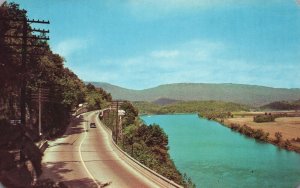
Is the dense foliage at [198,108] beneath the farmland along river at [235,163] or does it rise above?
above

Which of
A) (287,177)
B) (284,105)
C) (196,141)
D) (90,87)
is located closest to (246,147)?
(196,141)

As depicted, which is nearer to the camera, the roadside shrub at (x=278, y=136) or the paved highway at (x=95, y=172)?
the paved highway at (x=95, y=172)

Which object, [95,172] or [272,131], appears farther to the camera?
[272,131]

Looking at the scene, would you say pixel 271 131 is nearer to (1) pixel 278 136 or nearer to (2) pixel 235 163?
(1) pixel 278 136

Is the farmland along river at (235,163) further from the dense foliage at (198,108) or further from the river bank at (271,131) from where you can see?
the dense foliage at (198,108)

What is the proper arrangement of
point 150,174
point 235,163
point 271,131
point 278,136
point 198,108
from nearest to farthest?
point 150,174
point 235,163
point 278,136
point 271,131
point 198,108

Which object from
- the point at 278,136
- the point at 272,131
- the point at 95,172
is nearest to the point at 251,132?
the point at 272,131

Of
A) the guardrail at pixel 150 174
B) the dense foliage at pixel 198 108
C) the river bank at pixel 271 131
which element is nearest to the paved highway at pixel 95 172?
the guardrail at pixel 150 174

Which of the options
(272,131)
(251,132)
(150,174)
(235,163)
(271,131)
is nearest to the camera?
(150,174)

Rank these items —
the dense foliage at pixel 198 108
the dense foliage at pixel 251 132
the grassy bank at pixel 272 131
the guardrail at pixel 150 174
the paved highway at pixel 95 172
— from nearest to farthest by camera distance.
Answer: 1. the paved highway at pixel 95 172
2. the guardrail at pixel 150 174
3. the grassy bank at pixel 272 131
4. the dense foliage at pixel 251 132
5. the dense foliage at pixel 198 108

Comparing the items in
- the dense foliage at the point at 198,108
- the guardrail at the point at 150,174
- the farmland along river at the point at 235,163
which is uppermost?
the dense foliage at the point at 198,108
